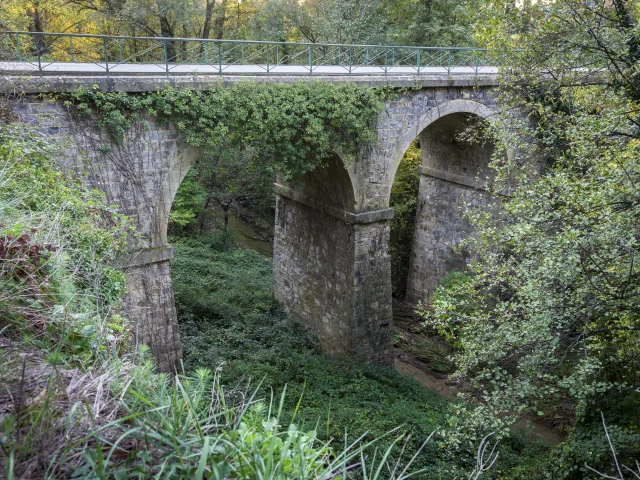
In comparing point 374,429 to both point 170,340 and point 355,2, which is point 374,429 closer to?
point 170,340

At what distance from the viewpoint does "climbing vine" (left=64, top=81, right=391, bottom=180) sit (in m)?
7.72

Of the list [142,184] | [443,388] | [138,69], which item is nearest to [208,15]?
[138,69]

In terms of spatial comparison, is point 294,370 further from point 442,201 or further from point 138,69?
point 442,201

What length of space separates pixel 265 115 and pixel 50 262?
555 cm

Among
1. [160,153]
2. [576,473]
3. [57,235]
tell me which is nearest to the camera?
[57,235]

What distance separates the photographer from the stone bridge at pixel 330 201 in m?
7.77

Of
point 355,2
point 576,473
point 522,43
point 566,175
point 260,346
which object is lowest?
point 260,346

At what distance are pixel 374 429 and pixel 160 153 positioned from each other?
506 cm

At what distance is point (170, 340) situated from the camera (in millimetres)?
8898

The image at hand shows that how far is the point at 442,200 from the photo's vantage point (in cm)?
1496

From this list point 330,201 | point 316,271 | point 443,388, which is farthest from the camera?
point 443,388

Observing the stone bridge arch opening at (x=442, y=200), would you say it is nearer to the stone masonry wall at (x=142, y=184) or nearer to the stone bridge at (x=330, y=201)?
the stone bridge at (x=330, y=201)

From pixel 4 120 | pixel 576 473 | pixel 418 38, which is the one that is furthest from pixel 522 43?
pixel 418 38

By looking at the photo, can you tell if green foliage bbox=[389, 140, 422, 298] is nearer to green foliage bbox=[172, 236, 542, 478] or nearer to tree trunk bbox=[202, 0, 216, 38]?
green foliage bbox=[172, 236, 542, 478]
